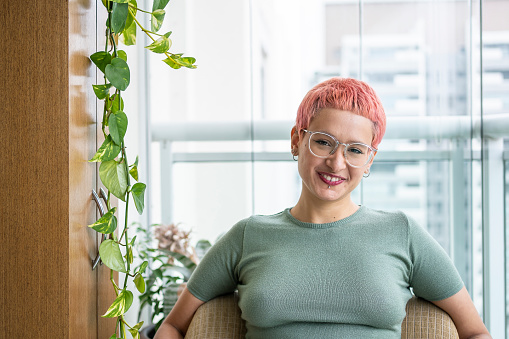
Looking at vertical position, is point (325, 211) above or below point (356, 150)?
below

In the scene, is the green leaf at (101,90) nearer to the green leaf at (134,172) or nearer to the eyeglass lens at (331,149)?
the green leaf at (134,172)

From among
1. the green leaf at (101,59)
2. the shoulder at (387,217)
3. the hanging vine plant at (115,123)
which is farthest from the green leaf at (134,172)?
the shoulder at (387,217)

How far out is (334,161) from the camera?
1395 millimetres

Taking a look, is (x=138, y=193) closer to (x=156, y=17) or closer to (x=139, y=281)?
(x=139, y=281)

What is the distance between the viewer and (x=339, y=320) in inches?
54.6

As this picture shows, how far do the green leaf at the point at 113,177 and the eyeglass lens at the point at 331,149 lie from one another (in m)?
0.49

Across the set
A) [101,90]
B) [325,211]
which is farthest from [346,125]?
[101,90]

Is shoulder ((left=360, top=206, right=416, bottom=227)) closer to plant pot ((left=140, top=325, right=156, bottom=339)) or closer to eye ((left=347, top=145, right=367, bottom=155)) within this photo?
eye ((left=347, top=145, right=367, bottom=155))

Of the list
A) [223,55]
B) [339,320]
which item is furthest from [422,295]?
[223,55]

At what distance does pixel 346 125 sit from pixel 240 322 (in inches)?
24.1

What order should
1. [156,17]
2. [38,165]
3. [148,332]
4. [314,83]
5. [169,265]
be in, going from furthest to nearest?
1. [314,83]
2. [169,265]
3. [148,332]
4. [156,17]
5. [38,165]

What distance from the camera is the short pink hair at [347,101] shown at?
1402 mm

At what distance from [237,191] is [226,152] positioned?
0.21m

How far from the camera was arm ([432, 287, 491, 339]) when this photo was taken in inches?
55.9
